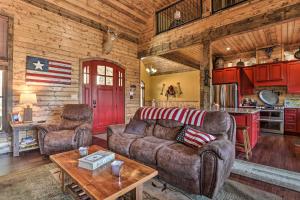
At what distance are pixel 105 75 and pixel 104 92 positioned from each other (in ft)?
1.82

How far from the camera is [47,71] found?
4113 mm

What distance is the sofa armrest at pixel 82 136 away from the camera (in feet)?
10.8

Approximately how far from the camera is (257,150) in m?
3.56

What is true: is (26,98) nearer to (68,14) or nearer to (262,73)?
(68,14)

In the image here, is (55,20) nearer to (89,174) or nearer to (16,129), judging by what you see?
(16,129)

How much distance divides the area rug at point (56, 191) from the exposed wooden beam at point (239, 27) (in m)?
3.33

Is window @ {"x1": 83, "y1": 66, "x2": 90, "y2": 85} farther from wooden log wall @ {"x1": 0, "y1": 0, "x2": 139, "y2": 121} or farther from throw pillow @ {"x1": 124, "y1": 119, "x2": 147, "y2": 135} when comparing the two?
throw pillow @ {"x1": 124, "y1": 119, "x2": 147, "y2": 135}

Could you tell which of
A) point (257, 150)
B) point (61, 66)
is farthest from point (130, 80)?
point (257, 150)

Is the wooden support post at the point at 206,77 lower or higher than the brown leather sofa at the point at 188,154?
higher

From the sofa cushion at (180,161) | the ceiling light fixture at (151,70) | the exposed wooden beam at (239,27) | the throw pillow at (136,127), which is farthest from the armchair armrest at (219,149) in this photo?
the ceiling light fixture at (151,70)

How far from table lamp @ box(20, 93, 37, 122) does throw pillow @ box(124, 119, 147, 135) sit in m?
2.15

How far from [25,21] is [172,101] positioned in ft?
23.2

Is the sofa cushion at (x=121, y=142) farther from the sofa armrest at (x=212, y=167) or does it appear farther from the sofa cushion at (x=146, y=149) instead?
the sofa armrest at (x=212, y=167)

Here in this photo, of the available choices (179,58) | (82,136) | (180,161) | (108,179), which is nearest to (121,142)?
(82,136)
